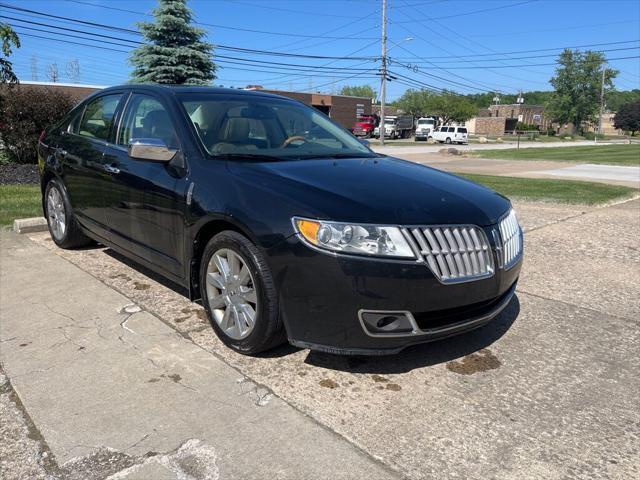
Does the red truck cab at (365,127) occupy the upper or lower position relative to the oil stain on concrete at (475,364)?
upper

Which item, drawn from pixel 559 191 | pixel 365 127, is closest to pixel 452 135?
pixel 365 127

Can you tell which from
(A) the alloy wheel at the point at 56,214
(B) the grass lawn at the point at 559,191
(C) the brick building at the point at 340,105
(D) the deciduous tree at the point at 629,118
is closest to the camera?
(A) the alloy wheel at the point at 56,214

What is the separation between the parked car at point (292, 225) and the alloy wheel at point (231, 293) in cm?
1

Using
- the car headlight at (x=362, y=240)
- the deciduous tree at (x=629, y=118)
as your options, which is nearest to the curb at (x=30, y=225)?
the car headlight at (x=362, y=240)

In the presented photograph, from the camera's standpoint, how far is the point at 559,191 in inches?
450

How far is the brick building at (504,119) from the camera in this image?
90.1m

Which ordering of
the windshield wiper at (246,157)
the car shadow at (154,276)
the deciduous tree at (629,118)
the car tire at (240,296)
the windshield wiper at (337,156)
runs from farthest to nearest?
the deciduous tree at (629,118) → the car shadow at (154,276) → the windshield wiper at (337,156) → the windshield wiper at (246,157) → the car tire at (240,296)

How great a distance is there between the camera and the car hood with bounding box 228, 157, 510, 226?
2861 millimetres

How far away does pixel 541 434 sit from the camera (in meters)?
2.61

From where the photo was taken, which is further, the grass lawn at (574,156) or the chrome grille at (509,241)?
the grass lawn at (574,156)

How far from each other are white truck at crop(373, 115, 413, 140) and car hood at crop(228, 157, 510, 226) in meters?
50.7

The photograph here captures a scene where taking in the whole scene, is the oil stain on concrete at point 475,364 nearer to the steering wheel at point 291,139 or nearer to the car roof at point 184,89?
the steering wheel at point 291,139

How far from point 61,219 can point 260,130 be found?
2.69 meters

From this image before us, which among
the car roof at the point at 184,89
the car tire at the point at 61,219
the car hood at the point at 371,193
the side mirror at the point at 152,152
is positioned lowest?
the car tire at the point at 61,219
